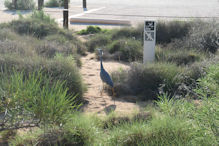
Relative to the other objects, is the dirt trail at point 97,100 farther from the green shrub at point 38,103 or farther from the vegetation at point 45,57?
the green shrub at point 38,103

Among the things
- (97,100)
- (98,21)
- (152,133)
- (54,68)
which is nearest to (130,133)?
(152,133)

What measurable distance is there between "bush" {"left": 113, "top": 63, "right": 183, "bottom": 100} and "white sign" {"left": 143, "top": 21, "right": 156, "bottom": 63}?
1.20 meters

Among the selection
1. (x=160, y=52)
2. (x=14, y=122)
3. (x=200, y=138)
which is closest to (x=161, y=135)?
(x=200, y=138)

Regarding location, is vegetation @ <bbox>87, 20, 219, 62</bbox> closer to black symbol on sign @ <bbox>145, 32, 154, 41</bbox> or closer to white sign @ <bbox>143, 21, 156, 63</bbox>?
white sign @ <bbox>143, 21, 156, 63</bbox>

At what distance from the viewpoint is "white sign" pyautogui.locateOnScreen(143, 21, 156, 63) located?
8297mm

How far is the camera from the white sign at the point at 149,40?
830 centimetres

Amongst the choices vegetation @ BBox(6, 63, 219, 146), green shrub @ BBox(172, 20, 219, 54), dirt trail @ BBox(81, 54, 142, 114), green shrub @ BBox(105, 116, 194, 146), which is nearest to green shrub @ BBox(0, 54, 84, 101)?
dirt trail @ BBox(81, 54, 142, 114)

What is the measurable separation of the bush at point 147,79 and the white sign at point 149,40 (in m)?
1.20

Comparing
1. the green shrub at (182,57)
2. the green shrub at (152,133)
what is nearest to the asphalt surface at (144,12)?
the green shrub at (182,57)

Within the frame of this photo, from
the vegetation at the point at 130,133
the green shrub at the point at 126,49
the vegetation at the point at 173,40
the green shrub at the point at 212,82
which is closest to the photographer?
the vegetation at the point at 130,133

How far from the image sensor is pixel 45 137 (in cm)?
409

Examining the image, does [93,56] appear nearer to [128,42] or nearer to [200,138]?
[128,42]

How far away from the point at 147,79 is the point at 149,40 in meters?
1.84

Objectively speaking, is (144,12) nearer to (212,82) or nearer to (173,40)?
(173,40)
